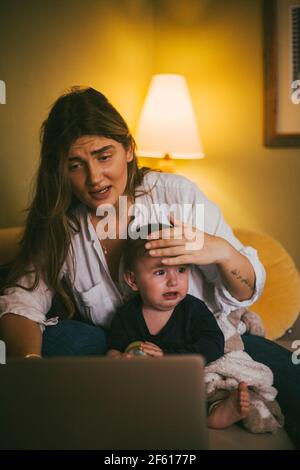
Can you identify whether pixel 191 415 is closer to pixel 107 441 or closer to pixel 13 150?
pixel 107 441

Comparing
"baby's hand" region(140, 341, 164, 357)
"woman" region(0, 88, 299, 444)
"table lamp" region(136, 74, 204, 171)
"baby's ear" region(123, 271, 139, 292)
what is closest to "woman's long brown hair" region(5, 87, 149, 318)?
"woman" region(0, 88, 299, 444)

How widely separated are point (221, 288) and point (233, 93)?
2.69ft

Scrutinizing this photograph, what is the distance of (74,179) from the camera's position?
1002 mm

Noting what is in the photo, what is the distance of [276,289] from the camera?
1.26 m

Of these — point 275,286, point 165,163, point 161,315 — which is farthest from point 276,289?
point 165,163

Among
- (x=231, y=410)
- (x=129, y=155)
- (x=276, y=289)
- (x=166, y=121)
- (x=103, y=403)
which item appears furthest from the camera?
(x=166, y=121)

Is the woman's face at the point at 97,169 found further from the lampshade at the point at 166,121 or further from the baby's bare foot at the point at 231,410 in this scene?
the lampshade at the point at 166,121

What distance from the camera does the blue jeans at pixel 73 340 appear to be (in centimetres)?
92

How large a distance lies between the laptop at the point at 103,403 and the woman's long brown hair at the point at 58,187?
464 mm

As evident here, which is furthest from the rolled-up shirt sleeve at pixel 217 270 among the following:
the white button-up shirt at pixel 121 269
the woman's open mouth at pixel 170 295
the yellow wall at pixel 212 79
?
the yellow wall at pixel 212 79

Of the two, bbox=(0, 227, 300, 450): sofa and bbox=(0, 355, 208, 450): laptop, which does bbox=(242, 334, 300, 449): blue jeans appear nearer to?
bbox=(0, 227, 300, 450): sofa

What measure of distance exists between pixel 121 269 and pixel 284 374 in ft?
1.16

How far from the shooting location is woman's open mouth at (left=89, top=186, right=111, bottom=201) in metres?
1.00

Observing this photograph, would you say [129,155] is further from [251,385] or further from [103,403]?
[103,403]
